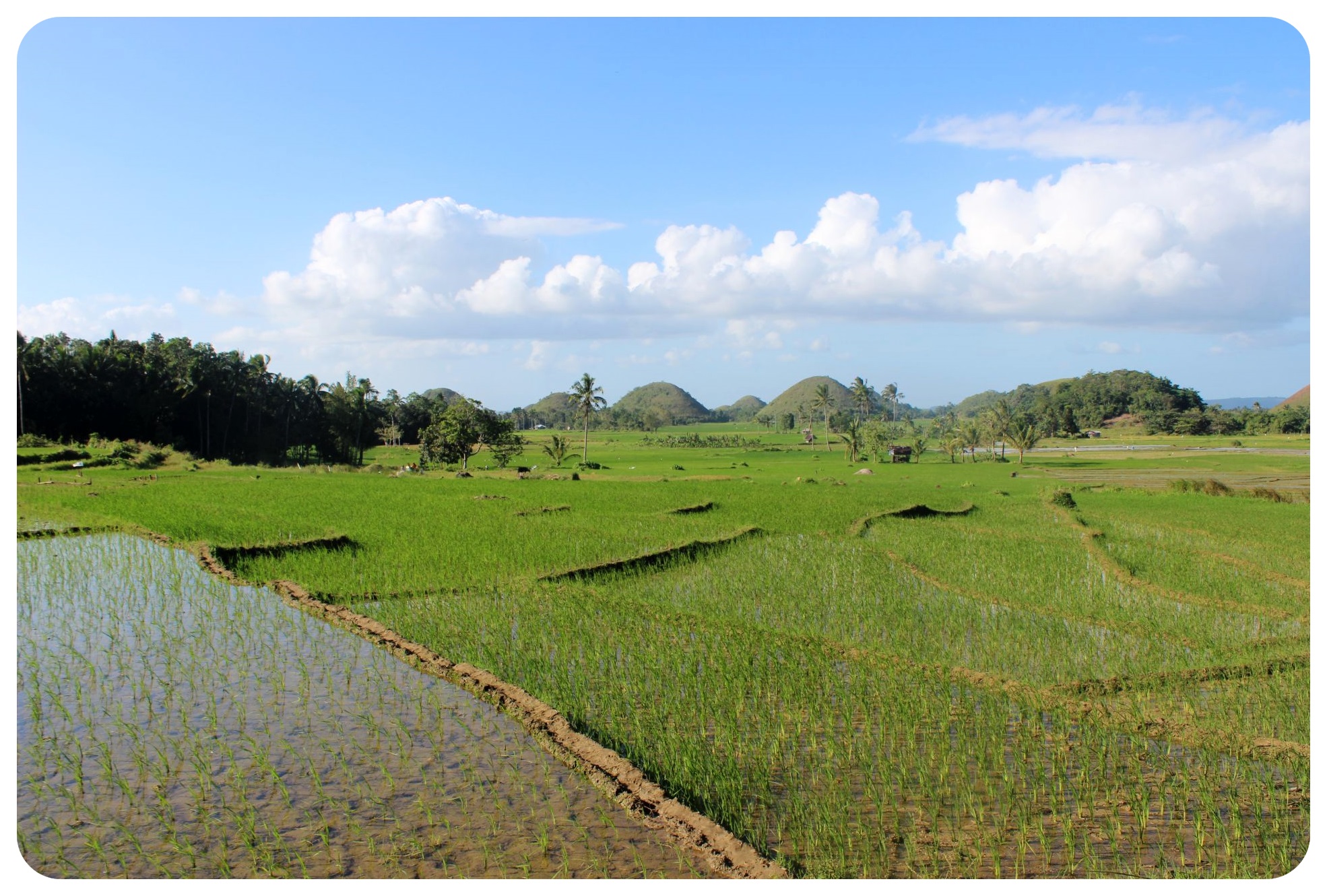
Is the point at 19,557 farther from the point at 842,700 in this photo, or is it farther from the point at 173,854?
the point at 842,700

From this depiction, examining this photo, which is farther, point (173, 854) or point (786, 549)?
point (786, 549)

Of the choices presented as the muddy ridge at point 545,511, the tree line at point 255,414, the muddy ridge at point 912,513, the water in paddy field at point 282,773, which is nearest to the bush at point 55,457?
the tree line at point 255,414

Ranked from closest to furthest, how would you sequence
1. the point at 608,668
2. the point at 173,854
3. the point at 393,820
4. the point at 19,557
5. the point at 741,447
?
1. the point at 173,854
2. the point at 393,820
3. the point at 608,668
4. the point at 19,557
5. the point at 741,447

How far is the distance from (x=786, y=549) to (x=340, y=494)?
1202cm

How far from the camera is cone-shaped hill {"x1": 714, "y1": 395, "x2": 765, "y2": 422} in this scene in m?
159

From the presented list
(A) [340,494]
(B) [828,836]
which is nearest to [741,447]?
(A) [340,494]

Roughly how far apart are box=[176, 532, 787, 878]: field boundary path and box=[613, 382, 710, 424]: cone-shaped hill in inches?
5031

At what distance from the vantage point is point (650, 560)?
10.8 m

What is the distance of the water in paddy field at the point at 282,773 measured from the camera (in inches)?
144

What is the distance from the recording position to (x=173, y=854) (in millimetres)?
3670

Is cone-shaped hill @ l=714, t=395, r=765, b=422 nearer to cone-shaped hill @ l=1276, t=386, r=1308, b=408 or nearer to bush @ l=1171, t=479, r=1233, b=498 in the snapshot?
cone-shaped hill @ l=1276, t=386, r=1308, b=408

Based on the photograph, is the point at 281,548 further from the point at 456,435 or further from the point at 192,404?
the point at 192,404

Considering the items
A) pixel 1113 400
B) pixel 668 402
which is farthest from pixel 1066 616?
pixel 668 402

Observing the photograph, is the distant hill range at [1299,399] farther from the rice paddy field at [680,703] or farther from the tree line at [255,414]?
the rice paddy field at [680,703]
